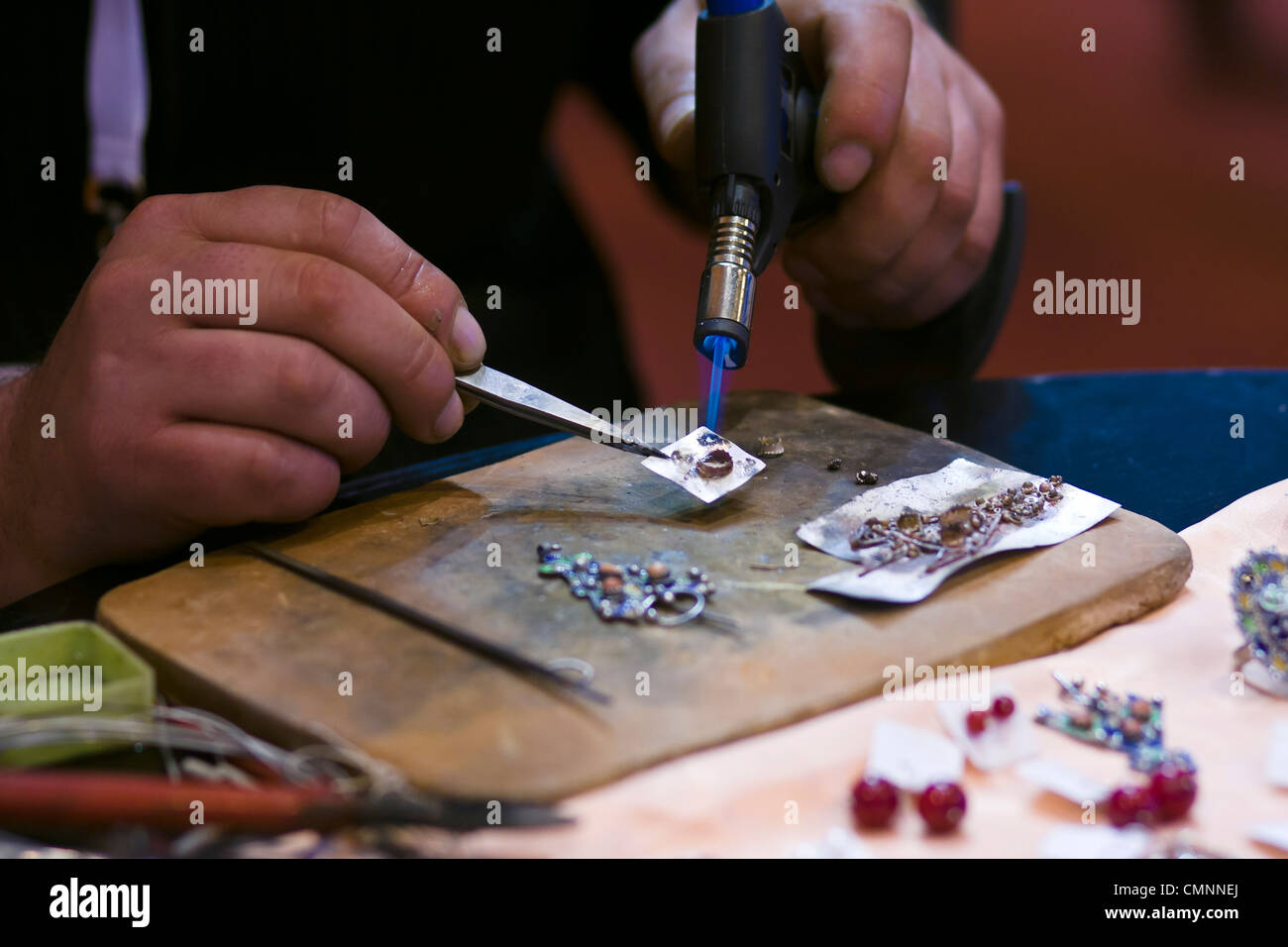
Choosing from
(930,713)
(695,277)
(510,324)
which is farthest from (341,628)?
(695,277)

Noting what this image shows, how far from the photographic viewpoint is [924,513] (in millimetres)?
1072

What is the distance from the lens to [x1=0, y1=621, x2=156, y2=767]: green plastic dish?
734mm

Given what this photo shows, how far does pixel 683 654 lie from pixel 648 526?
→ 0.25m

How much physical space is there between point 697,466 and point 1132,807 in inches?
21.4

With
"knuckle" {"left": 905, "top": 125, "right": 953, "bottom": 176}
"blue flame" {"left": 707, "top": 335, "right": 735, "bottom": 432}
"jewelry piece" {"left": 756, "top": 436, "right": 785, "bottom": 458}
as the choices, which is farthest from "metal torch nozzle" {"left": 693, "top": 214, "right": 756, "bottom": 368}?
"knuckle" {"left": 905, "top": 125, "right": 953, "bottom": 176}

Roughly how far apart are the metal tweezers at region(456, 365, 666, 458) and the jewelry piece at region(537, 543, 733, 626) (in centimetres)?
17

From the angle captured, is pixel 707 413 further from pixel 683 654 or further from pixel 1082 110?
pixel 1082 110

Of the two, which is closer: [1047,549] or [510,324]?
[1047,549]

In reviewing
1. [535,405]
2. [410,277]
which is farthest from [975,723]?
[410,277]

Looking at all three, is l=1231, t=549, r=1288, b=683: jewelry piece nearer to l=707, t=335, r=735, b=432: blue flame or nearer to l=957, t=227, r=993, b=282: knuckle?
l=707, t=335, r=735, b=432: blue flame

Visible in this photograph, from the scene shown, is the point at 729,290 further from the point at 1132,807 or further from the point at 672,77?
the point at 1132,807

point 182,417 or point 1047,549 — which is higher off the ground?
point 182,417

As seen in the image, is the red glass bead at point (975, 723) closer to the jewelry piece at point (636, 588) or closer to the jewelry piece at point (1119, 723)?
the jewelry piece at point (1119, 723)

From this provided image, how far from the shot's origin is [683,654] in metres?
0.85
